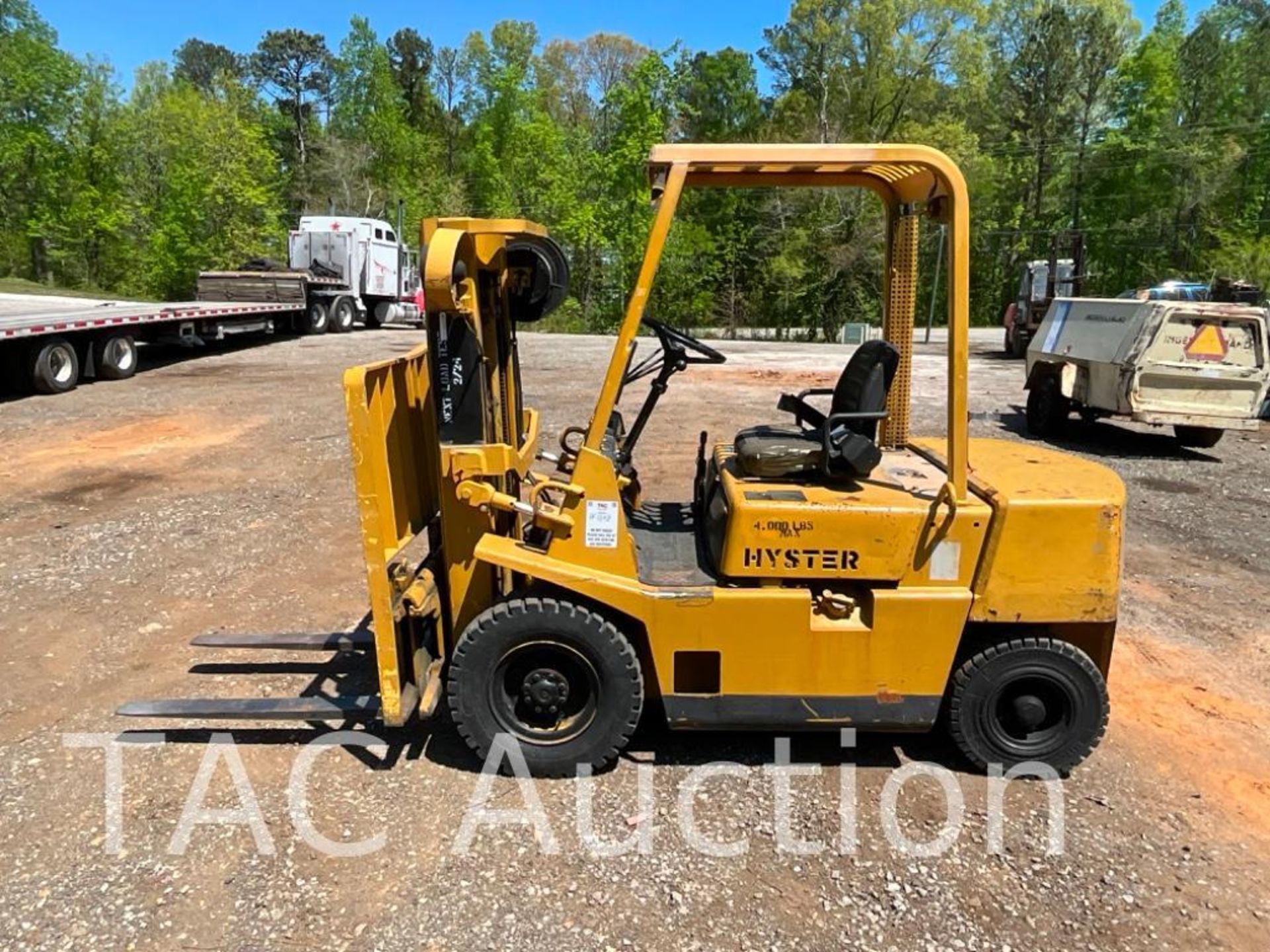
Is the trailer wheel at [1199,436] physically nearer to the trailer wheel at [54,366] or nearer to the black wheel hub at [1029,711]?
the black wheel hub at [1029,711]

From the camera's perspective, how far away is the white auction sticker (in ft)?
12.3

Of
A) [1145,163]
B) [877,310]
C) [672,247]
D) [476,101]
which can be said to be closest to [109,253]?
[476,101]

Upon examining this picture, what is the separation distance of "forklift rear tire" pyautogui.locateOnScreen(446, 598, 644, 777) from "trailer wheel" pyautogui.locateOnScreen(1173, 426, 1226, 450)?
10052 mm

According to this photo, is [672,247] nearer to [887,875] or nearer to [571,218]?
[571,218]

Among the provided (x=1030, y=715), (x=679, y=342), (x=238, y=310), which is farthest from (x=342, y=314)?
(x=1030, y=715)

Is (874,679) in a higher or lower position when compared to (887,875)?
higher

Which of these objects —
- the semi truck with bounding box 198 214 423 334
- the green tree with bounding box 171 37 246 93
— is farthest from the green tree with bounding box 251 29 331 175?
the semi truck with bounding box 198 214 423 334

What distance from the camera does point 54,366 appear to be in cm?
1361

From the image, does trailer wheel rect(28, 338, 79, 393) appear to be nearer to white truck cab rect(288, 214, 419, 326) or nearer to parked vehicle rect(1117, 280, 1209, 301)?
white truck cab rect(288, 214, 419, 326)

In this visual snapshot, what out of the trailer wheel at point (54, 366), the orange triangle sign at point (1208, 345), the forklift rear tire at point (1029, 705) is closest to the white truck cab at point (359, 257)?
the trailer wheel at point (54, 366)

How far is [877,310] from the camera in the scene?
3588cm

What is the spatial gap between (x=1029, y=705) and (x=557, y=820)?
2.03 meters

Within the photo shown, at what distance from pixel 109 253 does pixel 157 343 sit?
3467cm

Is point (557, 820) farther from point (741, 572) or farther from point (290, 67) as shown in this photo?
point (290, 67)
